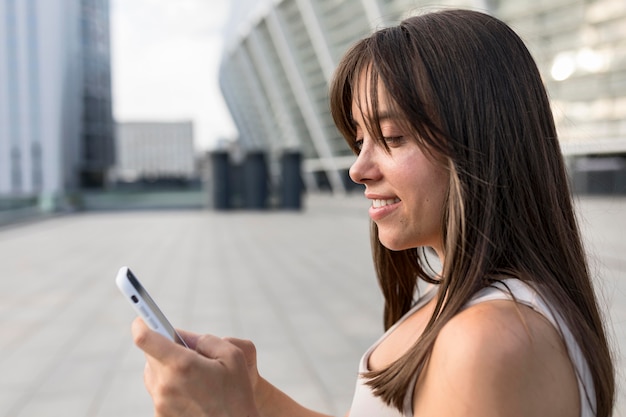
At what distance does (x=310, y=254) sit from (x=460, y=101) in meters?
9.96

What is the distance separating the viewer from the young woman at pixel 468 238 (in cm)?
83

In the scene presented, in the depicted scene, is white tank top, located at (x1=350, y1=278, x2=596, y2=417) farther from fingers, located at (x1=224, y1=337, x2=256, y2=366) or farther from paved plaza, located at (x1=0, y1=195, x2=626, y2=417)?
paved plaza, located at (x1=0, y1=195, x2=626, y2=417)

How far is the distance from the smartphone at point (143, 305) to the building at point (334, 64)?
67cm

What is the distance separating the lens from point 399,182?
106 cm

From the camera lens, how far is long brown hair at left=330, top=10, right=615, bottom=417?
96cm

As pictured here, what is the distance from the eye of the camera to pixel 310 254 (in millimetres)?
10867

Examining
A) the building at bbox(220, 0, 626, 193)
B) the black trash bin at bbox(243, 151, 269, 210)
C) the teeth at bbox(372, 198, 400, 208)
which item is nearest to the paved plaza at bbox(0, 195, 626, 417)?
the teeth at bbox(372, 198, 400, 208)

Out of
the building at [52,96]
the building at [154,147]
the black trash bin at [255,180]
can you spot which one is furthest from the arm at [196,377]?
the building at [154,147]

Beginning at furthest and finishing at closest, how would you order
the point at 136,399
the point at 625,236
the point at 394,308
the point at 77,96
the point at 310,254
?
the point at 77,96 < the point at 625,236 < the point at 310,254 < the point at 136,399 < the point at 394,308

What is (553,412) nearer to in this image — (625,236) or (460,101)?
(460,101)

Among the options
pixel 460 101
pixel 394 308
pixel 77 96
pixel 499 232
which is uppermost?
pixel 77 96

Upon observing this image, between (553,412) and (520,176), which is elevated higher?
(520,176)

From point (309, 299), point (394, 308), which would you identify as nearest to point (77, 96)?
point (309, 299)

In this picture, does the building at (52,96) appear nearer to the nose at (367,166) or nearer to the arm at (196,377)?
the nose at (367,166)
